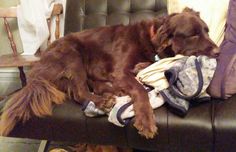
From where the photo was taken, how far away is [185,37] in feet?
4.59

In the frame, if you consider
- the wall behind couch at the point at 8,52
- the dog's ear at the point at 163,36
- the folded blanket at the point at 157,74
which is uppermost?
the dog's ear at the point at 163,36

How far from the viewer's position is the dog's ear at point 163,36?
142cm

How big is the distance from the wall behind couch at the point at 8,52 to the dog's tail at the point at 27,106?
4.69 ft

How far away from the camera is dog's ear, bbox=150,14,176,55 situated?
142 centimetres

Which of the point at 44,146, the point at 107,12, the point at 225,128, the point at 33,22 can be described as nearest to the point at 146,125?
the point at 225,128

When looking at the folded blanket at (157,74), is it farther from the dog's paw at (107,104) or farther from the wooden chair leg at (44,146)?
the wooden chair leg at (44,146)

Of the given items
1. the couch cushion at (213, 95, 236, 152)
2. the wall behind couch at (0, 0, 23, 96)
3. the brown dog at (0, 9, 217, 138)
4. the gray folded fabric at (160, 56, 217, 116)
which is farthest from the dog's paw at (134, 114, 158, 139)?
the wall behind couch at (0, 0, 23, 96)

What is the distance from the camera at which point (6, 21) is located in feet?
8.38

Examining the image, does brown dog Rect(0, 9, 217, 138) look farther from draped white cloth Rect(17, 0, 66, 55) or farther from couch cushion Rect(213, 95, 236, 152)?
draped white cloth Rect(17, 0, 66, 55)

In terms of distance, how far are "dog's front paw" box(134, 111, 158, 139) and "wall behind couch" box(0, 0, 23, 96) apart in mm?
1842

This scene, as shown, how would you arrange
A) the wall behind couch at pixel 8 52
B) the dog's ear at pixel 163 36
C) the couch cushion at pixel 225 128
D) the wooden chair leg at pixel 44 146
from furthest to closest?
the wall behind couch at pixel 8 52 < the wooden chair leg at pixel 44 146 < the dog's ear at pixel 163 36 < the couch cushion at pixel 225 128

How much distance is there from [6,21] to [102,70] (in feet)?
4.41

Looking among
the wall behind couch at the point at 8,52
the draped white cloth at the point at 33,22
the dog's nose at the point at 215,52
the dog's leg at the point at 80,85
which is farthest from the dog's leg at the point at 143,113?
the wall behind couch at the point at 8,52

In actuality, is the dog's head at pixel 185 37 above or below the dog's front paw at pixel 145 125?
above
